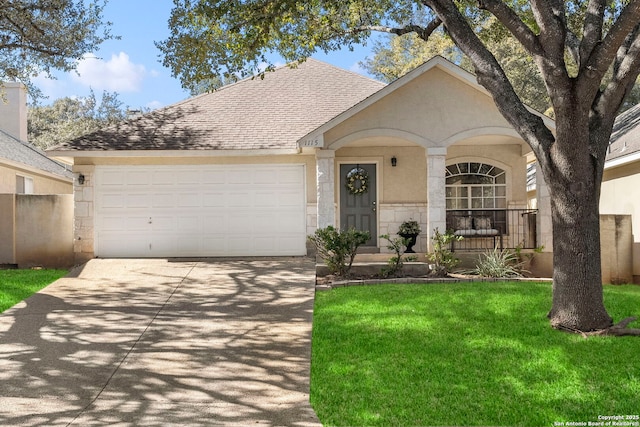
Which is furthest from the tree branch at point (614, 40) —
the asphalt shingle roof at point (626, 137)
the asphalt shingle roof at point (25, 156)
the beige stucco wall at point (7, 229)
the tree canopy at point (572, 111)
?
the asphalt shingle roof at point (25, 156)

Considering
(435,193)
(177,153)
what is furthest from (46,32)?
(435,193)

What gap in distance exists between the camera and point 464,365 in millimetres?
6062

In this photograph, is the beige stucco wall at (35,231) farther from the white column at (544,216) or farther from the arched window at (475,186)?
the white column at (544,216)

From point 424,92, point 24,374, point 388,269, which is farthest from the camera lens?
point 424,92

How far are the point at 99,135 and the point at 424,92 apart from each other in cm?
837

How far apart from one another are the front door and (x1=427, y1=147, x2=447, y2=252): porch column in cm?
247

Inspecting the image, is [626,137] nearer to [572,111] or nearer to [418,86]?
[418,86]

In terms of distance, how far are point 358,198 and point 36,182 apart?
12449 millimetres

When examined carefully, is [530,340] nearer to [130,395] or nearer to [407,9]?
[130,395]

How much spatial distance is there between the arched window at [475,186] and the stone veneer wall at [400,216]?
1229 millimetres

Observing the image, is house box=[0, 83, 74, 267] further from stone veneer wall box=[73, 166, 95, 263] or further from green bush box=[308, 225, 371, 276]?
green bush box=[308, 225, 371, 276]

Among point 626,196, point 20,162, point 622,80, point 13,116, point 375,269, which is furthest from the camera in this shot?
point 13,116

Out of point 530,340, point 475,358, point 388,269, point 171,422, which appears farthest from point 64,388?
point 388,269

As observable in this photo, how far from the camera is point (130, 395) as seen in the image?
18.2 ft
